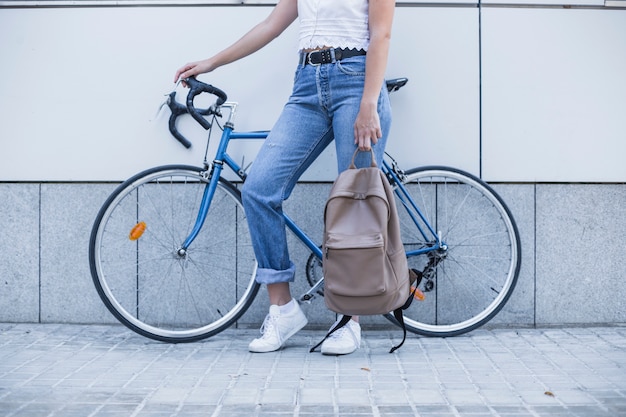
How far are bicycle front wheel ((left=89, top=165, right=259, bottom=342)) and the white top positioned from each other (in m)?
1.33

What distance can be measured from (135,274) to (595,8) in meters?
3.30

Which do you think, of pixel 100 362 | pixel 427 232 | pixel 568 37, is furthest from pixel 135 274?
pixel 568 37

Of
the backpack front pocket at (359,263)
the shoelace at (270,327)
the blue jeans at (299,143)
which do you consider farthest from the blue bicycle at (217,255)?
the backpack front pocket at (359,263)

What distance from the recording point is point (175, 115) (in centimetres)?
518

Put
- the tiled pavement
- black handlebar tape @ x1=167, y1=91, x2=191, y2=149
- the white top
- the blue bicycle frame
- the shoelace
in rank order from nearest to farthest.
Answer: the tiled pavement → the white top → the shoelace → the blue bicycle frame → black handlebar tape @ x1=167, y1=91, x2=191, y2=149

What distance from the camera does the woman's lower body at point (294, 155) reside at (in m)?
4.39

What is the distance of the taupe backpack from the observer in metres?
4.11

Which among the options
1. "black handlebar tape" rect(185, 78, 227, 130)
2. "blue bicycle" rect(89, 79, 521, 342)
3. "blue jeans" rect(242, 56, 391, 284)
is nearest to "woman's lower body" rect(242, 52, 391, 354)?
"blue jeans" rect(242, 56, 391, 284)

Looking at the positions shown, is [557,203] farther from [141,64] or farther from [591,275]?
[141,64]

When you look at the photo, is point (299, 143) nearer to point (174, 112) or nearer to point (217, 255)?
point (174, 112)

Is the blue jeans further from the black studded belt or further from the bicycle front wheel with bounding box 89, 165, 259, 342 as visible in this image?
the bicycle front wheel with bounding box 89, 165, 259, 342

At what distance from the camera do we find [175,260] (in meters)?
5.35

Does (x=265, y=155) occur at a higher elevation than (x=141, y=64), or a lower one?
lower

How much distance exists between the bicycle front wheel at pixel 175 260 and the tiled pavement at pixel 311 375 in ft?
0.81
